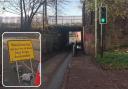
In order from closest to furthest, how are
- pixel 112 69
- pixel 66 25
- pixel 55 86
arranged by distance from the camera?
1. pixel 55 86
2. pixel 112 69
3. pixel 66 25

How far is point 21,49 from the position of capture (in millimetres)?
6652

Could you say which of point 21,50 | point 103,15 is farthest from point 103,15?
point 21,50

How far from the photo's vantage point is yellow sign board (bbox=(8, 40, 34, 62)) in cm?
657

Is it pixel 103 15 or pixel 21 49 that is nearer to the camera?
pixel 21 49

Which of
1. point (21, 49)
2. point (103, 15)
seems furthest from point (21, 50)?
point (103, 15)

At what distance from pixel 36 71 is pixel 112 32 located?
4135 centimetres

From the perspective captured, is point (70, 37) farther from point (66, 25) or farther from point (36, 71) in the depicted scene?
point (36, 71)

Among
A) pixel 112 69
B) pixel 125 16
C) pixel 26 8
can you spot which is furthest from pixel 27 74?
pixel 125 16

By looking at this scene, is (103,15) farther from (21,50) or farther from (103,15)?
(21,50)

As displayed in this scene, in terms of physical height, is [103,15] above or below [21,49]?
above

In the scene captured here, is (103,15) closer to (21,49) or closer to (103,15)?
(103,15)

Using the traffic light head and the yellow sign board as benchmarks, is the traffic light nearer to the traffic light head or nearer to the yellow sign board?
the traffic light head

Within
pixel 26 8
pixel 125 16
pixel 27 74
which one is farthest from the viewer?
pixel 125 16

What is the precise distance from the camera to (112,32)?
47.6 m
